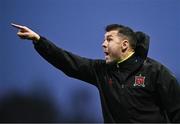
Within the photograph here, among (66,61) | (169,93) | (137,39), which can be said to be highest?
(137,39)

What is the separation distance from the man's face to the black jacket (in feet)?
0.11

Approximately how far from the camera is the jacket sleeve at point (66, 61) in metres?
1.34

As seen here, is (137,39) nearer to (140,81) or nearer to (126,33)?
(126,33)

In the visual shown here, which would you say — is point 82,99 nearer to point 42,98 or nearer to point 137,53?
point 42,98

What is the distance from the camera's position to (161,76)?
4.40 ft

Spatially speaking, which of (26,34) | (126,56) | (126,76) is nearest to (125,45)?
(126,56)

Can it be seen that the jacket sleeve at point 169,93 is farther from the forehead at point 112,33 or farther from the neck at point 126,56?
the forehead at point 112,33

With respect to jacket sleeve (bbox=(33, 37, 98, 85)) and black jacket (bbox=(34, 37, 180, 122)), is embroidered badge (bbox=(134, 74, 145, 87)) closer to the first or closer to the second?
black jacket (bbox=(34, 37, 180, 122))

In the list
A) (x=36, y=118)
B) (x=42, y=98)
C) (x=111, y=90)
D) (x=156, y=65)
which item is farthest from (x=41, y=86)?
(x=156, y=65)

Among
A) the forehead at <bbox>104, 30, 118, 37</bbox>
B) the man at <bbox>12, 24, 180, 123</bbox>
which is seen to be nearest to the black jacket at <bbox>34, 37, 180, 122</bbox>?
the man at <bbox>12, 24, 180, 123</bbox>

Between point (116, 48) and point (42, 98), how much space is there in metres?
0.58

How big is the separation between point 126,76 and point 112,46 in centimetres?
16

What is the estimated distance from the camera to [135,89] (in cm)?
134

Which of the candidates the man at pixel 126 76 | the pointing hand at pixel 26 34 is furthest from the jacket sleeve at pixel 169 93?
the pointing hand at pixel 26 34
